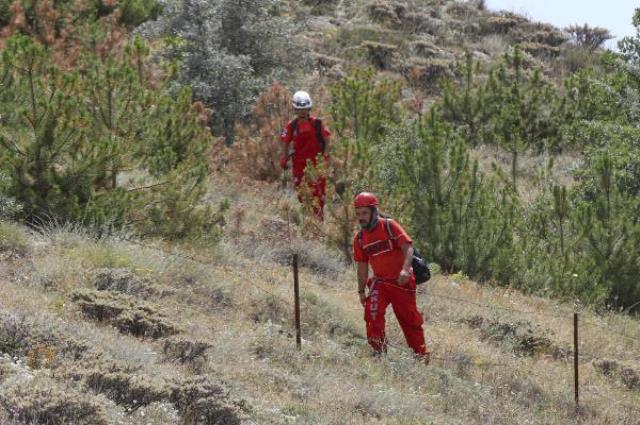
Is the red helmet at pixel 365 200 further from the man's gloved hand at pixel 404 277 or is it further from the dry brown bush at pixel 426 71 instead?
the dry brown bush at pixel 426 71

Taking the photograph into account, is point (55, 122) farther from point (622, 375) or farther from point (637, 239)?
point (637, 239)

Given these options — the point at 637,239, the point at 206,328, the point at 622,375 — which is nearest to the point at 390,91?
the point at 637,239

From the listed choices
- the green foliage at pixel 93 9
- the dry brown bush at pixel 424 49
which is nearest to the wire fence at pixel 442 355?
the green foliage at pixel 93 9

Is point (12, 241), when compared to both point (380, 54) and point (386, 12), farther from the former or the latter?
point (386, 12)

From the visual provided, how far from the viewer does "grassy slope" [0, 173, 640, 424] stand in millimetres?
6523

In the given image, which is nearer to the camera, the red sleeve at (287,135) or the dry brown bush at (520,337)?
the dry brown bush at (520,337)

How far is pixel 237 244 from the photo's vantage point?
11.4 m

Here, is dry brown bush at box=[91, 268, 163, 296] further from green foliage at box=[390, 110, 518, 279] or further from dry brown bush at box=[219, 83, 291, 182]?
dry brown bush at box=[219, 83, 291, 182]

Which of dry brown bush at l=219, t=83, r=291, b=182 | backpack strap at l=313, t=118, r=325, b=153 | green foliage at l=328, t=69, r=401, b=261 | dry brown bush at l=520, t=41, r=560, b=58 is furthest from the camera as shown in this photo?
dry brown bush at l=520, t=41, r=560, b=58

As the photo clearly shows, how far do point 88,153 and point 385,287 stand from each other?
331cm

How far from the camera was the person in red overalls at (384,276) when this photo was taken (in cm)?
809

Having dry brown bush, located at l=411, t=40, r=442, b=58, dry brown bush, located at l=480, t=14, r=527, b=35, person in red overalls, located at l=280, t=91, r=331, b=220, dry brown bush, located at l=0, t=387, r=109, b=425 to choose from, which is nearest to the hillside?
dry brown bush, located at l=0, t=387, r=109, b=425

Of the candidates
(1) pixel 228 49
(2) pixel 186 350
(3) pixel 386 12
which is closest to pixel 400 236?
(2) pixel 186 350

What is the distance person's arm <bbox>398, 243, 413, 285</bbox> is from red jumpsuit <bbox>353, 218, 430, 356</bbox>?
4cm
